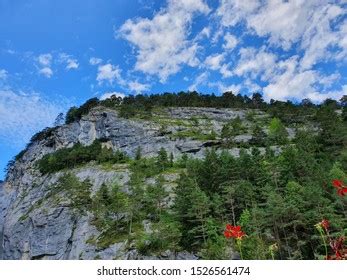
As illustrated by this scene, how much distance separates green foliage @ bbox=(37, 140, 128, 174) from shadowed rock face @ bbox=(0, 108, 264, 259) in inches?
124

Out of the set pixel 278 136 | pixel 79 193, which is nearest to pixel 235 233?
pixel 79 193

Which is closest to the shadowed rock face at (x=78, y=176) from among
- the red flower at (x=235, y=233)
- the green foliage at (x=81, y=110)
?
the green foliage at (x=81, y=110)

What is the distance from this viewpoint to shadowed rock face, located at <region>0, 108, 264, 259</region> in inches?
2342

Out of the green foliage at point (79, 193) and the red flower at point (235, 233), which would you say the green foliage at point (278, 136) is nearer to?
the green foliage at point (79, 193)

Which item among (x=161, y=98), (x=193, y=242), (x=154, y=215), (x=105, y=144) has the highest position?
(x=161, y=98)

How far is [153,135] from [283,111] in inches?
1348

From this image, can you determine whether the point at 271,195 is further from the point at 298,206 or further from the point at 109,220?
the point at 109,220

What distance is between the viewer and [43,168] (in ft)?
319

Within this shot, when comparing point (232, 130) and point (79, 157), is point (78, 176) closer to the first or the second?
point (79, 157)

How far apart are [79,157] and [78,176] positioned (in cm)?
1184

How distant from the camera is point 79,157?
92.7m

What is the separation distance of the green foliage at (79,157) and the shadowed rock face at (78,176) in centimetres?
315
